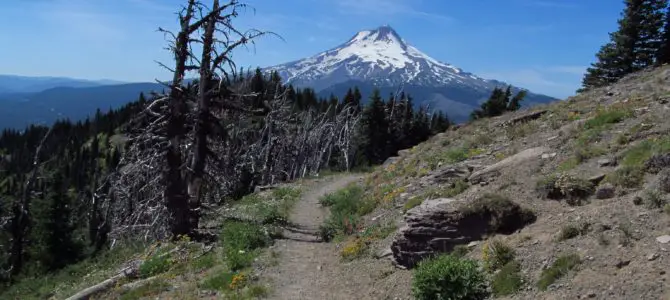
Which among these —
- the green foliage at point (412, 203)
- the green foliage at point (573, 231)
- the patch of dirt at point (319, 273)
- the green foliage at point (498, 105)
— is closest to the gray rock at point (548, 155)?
the green foliage at point (412, 203)

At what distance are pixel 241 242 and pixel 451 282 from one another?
8.35 meters

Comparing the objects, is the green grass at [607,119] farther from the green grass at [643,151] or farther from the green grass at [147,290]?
the green grass at [147,290]

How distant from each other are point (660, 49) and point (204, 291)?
3926 centimetres

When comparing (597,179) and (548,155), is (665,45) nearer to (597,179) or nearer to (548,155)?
(548,155)

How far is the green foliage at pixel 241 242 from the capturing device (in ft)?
44.7

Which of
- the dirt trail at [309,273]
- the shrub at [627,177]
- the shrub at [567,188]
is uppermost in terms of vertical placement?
the shrub at [627,177]

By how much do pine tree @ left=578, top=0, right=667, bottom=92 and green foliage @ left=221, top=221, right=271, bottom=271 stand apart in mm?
31380

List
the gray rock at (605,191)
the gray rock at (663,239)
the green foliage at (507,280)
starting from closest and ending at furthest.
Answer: the gray rock at (663,239) < the green foliage at (507,280) < the gray rock at (605,191)

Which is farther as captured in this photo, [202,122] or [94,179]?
[94,179]

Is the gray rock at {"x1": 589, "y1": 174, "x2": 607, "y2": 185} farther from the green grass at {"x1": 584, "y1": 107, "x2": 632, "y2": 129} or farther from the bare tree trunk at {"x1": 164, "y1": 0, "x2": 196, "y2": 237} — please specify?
the bare tree trunk at {"x1": 164, "y1": 0, "x2": 196, "y2": 237}

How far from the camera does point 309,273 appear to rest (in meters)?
13.3

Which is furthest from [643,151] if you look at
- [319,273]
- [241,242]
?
[241,242]

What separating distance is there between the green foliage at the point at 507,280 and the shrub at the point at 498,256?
216 mm

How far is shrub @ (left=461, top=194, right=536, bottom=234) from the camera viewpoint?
10727 millimetres
